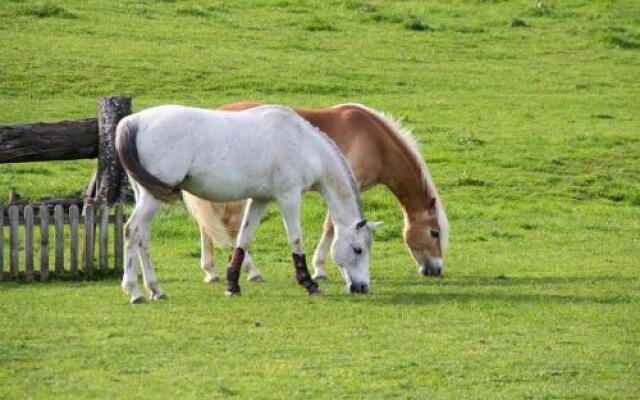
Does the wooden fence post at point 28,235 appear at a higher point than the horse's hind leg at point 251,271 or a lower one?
higher

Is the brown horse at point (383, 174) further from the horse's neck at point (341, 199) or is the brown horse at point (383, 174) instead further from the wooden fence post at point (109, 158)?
the wooden fence post at point (109, 158)

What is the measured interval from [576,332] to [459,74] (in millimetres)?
18331

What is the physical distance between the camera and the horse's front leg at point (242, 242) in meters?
13.8

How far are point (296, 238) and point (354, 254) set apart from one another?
648mm

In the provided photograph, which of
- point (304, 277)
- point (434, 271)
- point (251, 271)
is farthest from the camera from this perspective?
point (434, 271)

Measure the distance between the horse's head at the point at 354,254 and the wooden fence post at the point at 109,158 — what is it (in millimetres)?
3588

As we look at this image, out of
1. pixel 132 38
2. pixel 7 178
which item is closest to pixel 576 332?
pixel 7 178

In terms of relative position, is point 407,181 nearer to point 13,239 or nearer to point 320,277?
point 320,277

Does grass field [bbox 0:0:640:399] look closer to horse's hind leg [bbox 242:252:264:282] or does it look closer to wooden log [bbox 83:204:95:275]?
wooden log [bbox 83:204:95:275]

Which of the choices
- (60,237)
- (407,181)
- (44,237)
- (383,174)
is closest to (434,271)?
(407,181)

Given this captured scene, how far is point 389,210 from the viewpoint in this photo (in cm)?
2016

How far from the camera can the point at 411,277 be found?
15.9 meters

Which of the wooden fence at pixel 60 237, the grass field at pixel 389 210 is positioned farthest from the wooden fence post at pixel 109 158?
the wooden fence at pixel 60 237

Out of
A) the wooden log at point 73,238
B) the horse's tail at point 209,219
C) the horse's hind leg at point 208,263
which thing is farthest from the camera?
the horse's hind leg at point 208,263
